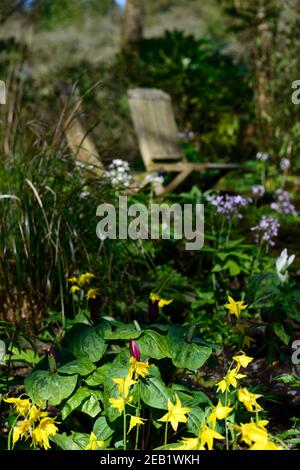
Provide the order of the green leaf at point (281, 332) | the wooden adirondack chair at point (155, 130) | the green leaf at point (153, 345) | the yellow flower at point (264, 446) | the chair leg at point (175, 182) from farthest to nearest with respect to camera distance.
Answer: the wooden adirondack chair at point (155, 130), the chair leg at point (175, 182), the green leaf at point (281, 332), the green leaf at point (153, 345), the yellow flower at point (264, 446)

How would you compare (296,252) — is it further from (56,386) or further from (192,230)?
(56,386)

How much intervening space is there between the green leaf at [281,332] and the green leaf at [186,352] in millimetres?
905

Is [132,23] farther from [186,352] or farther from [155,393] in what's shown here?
[155,393]

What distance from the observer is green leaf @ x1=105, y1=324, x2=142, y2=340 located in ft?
6.92

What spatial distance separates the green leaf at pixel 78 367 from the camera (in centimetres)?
206

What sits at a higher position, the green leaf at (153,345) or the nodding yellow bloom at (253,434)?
the green leaf at (153,345)

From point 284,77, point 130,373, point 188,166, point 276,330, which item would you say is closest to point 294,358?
point 276,330

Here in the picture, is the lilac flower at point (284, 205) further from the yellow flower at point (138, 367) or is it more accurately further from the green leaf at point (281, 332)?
the yellow flower at point (138, 367)

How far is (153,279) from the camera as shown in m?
3.68

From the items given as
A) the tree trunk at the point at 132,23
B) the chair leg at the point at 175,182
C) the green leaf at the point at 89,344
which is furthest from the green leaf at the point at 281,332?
the tree trunk at the point at 132,23

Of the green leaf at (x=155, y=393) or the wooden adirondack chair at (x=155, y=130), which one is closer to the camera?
the green leaf at (x=155, y=393)

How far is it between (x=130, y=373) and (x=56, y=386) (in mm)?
277

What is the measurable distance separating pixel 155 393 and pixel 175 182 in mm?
3579

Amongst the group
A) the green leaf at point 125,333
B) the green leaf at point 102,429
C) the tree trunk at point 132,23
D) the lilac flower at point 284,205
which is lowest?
the green leaf at point 102,429
